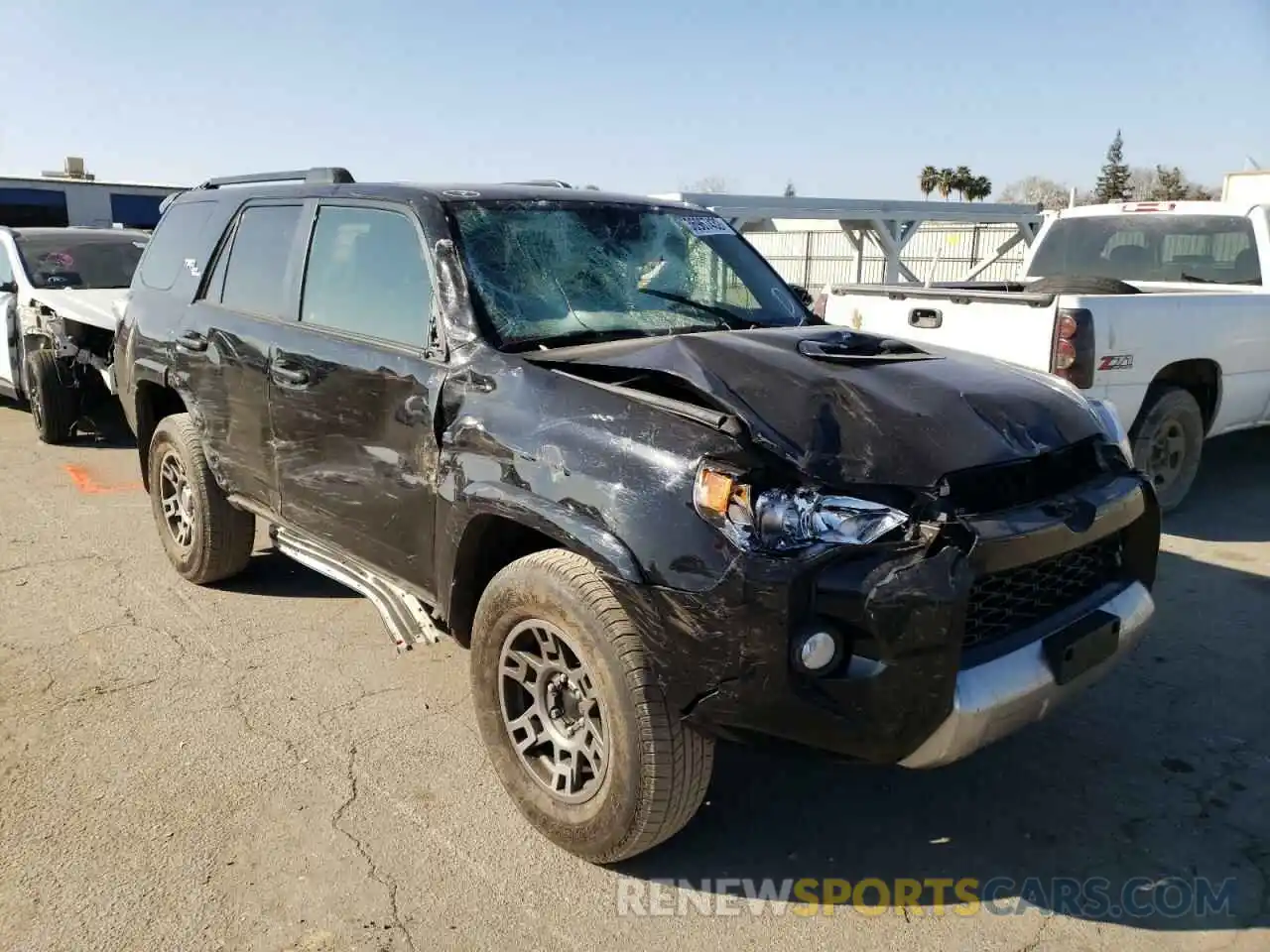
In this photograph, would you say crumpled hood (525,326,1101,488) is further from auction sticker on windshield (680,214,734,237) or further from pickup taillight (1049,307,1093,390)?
pickup taillight (1049,307,1093,390)

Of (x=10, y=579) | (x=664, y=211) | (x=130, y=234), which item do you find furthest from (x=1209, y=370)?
(x=130, y=234)

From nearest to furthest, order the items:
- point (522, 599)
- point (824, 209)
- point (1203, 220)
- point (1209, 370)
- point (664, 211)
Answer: point (522, 599) < point (664, 211) < point (1209, 370) < point (1203, 220) < point (824, 209)

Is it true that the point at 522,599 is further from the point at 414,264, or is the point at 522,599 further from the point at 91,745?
the point at 91,745

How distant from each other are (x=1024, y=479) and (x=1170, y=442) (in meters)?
4.26

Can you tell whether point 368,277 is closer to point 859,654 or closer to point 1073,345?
point 859,654

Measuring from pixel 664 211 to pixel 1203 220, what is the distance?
5385 millimetres

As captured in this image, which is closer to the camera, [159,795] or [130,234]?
[159,795]

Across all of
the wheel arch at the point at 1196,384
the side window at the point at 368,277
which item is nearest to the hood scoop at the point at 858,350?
the side window at the point at 368,277

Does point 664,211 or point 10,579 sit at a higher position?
point 664,211

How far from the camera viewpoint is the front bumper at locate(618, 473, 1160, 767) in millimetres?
2424

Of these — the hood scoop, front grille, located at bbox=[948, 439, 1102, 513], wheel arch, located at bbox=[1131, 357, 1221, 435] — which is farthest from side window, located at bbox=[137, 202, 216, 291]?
wheel arch, located at bbox=[1131, 357, 1221, 435]

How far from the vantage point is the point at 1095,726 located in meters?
3.80

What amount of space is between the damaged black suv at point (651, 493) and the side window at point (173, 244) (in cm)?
95

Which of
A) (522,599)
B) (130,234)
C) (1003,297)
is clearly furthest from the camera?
(130,234)
